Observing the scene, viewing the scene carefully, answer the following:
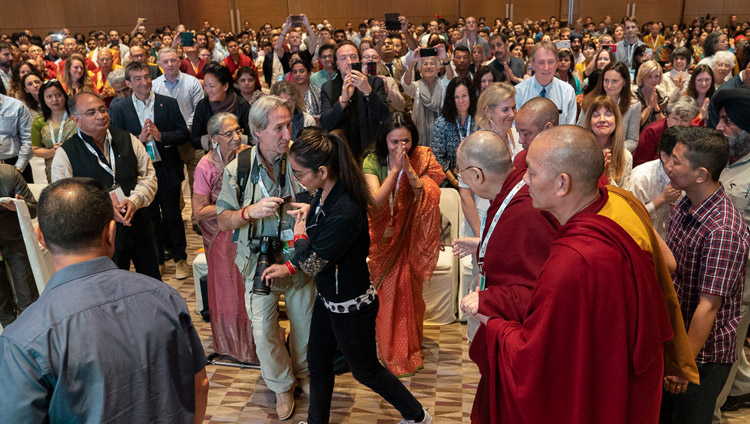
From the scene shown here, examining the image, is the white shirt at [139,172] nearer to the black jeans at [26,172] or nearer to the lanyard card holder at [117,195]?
the lanyard card holder at [117,195]

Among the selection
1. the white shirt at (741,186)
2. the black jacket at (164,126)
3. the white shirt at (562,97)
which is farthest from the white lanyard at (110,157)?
the white shirt at (741,186)

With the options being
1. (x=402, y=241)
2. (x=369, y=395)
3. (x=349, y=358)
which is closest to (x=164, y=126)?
(x=402, y=241)

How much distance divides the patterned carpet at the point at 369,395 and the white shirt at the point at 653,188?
111 centimetres

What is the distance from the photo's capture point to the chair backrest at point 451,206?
4355mm

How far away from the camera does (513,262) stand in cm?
204

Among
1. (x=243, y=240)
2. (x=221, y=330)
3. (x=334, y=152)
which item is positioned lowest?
(x=221, y=330)

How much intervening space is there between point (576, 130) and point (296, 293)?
1822mm

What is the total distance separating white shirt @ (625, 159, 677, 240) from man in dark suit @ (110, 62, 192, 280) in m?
3.46

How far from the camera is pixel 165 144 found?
478 cm

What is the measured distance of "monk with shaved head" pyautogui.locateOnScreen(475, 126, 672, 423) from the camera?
66.3 inches

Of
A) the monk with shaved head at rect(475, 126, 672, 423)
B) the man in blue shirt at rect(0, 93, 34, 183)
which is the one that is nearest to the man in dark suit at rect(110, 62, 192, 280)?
the man in blue shirt at rect(0, 93, 34, 183)

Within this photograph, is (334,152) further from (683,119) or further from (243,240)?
(683,119)

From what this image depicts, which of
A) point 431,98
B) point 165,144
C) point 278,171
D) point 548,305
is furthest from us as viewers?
point 431,98

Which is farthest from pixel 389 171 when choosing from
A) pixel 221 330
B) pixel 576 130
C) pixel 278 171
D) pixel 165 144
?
pixel 165 144
